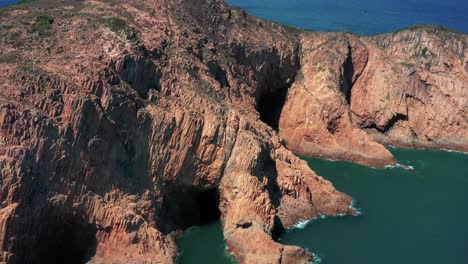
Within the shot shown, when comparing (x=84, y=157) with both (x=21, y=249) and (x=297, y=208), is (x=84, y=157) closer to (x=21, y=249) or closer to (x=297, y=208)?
(x=21, y=249)

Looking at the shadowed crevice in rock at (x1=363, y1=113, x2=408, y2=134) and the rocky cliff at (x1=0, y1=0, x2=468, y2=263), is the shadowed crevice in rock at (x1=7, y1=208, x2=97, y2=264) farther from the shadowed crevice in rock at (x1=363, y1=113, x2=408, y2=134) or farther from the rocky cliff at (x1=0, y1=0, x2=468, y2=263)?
the shadowed crevice in rock at (x1=363, y1=113, x2=408, y2=134)

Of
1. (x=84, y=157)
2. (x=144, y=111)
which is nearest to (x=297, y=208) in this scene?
(x=144, y=111)

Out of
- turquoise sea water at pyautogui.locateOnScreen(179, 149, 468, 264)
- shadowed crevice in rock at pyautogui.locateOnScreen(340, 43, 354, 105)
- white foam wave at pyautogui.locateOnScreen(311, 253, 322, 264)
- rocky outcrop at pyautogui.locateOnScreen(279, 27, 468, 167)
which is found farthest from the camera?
shadowed crevice in rock at pyautogui.locateOnScreen(340, 43, 354, 105)

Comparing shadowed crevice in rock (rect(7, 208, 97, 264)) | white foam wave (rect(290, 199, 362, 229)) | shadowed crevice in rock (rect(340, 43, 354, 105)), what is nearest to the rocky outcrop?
shadowed crevice in rock (rect(340, 43, 354, 105))

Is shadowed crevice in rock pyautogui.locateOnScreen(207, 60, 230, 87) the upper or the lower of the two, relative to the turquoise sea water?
upper

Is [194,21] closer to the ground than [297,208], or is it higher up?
higher up

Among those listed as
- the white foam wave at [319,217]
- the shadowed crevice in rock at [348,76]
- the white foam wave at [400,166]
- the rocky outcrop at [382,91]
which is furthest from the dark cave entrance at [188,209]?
the shadowed crevice in rock at [348,76]
